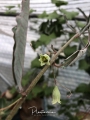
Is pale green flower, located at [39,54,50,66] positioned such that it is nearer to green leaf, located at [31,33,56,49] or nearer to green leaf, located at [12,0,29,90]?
green leaf, located at [12,0,29,90]

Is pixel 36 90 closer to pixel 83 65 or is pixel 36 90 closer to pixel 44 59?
pixel 83 65

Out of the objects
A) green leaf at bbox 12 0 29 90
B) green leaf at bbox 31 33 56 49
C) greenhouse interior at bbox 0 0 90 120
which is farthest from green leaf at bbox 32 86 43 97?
green leaf at bbox 12 0 29 90

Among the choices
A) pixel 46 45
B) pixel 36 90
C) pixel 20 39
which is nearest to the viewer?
pixel 20 39

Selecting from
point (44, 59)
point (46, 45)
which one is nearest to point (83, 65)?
point (46, 45)

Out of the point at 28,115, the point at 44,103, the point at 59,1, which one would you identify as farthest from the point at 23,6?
the point at 44,103

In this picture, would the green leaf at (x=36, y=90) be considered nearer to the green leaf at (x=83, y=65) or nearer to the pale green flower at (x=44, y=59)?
the green leaf at (x=83, y=65)

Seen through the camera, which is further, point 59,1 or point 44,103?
point 44,103

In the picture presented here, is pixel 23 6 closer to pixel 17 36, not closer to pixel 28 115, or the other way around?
pixel 17 36

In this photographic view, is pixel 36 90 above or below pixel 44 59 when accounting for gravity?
below

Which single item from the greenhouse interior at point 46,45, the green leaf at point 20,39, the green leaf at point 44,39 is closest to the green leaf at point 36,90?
the greenhouse interior at point 46,45
